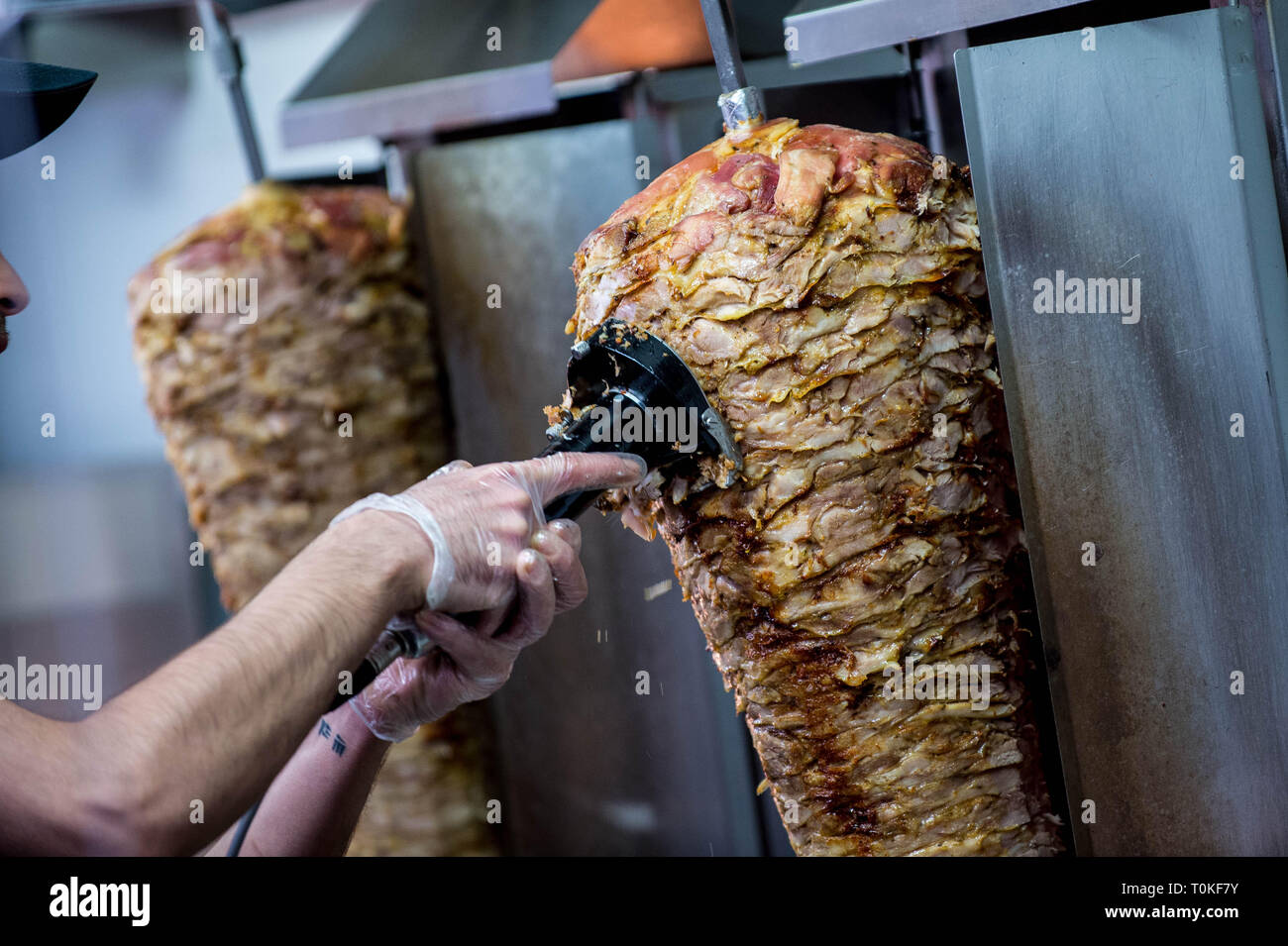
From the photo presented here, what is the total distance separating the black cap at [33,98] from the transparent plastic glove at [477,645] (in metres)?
0.68

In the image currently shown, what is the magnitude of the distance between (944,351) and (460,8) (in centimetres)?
110

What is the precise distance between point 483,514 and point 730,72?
1.57 ft

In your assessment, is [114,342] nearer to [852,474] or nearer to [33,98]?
[33,98]

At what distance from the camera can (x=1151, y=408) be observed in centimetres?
93

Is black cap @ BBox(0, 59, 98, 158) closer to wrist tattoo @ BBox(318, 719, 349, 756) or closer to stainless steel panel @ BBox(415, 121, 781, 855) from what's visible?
stainless steel panel @ BBox(415, 121, 781, 855)

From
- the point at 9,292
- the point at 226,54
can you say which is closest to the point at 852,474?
the point at 9,292

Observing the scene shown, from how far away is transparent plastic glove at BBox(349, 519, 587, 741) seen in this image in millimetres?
951

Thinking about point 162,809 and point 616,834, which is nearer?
point 162,809

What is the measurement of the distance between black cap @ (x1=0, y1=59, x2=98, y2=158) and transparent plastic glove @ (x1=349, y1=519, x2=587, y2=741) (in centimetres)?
68

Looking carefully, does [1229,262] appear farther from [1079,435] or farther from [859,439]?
[859,439]

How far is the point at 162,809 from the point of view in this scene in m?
0.76

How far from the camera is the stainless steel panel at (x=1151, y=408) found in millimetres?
897

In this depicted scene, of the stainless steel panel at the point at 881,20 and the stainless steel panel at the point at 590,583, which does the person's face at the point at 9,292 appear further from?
the stainless steel panel at the point at 881,20
